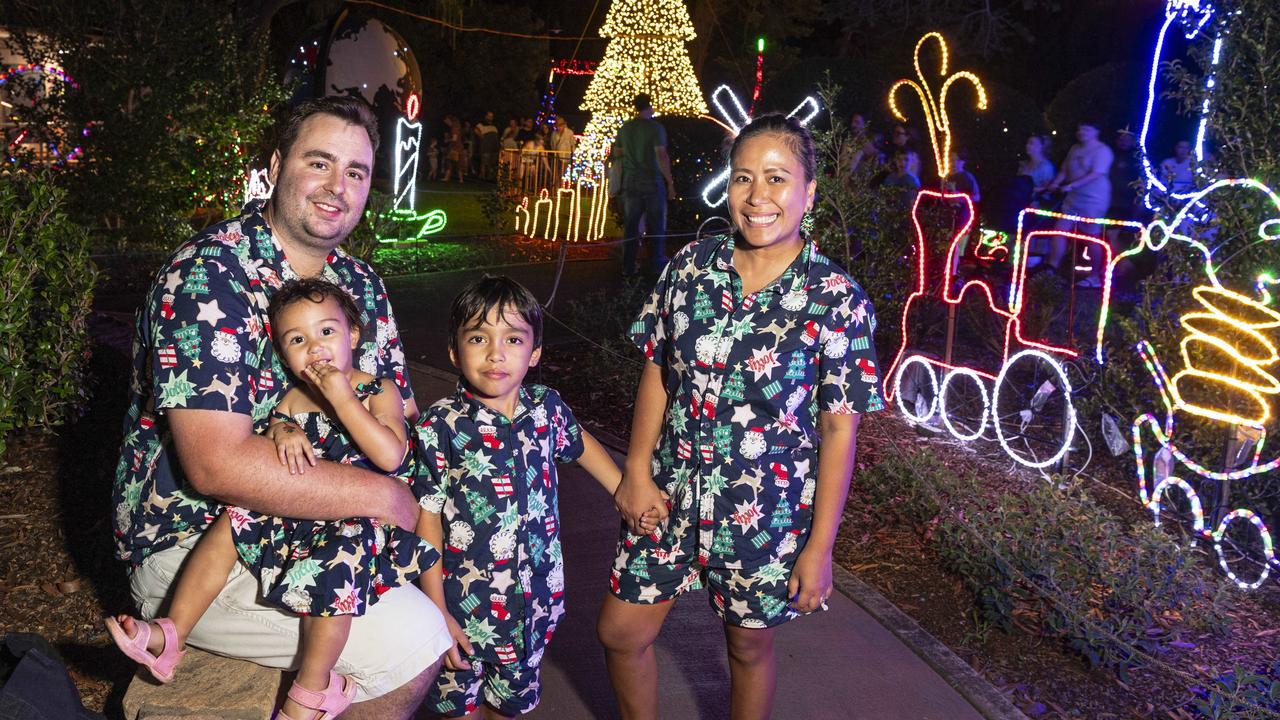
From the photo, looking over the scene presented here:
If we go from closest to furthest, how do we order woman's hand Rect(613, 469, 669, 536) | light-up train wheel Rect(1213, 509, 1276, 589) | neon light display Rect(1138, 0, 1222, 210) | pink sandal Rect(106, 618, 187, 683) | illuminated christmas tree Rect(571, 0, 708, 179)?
pink sandal Rect(106, 618, 187, 683), woman's hand Rect(613, 469, 669, 536), light-up train wheel Rect(1213, 509, 1276, 589), neon light display Rect(1138, 0, 1222, 210), illuminated christmas tree Rect(571, 0, 708, 179)

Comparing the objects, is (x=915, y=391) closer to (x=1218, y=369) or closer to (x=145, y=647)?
(x=1218, y=369)

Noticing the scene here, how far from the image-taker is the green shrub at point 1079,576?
405 centimetres

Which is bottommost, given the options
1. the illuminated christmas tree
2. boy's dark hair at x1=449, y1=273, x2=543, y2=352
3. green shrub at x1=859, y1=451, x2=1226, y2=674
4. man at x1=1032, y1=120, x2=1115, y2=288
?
green shrub at x1=859, y1=451, x2=1226, y2=674

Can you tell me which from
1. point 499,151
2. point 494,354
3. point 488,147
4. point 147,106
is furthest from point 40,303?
point 488,147

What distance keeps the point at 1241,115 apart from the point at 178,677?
17.1ft

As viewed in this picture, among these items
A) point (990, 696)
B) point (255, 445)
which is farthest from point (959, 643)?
point (255, 445)

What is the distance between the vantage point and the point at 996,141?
61.2 feet

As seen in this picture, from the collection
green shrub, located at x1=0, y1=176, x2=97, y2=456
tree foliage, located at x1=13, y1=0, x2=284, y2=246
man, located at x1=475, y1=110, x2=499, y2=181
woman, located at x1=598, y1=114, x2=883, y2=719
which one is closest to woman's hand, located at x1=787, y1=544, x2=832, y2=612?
woman, located at x1=598, y1=114, x2=883, y2=719

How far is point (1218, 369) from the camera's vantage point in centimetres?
511

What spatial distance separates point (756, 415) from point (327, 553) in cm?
115

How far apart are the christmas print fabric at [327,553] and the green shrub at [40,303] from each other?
2768 mm

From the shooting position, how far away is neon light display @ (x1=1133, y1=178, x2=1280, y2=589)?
4.73 meters

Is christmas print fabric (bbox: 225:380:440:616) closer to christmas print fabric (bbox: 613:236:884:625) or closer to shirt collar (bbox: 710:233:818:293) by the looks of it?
christmas print fabric (bbox: 613:236:884:625)

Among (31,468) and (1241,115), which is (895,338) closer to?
(1241,115)
